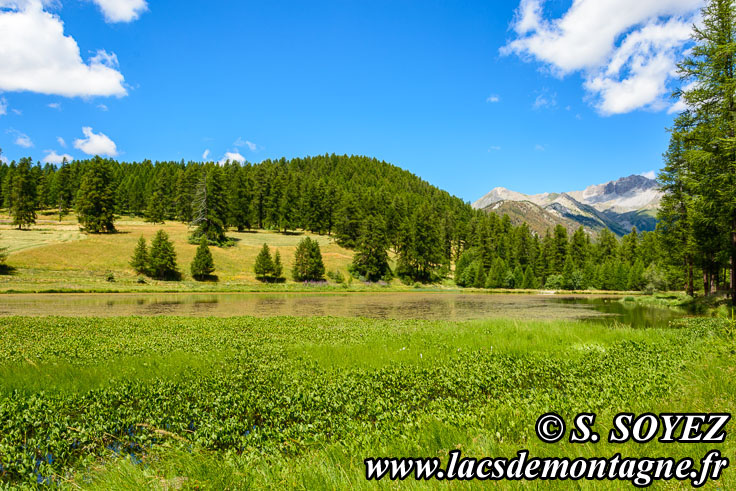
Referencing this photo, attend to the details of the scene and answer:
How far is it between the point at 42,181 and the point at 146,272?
100 metres

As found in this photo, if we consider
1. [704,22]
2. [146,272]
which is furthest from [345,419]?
[146,272]

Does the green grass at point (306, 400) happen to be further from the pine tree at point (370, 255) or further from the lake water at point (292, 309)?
the pine tree at point (370, 255)

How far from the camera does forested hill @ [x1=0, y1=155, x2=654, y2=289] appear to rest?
8500 centimetres

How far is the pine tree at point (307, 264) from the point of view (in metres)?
74.6

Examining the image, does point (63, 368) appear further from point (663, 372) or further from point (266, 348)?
point (663, 372)

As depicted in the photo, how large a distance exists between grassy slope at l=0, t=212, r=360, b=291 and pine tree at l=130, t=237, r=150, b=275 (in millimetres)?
1431

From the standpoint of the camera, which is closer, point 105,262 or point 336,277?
point 105,262

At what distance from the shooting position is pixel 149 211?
117 m

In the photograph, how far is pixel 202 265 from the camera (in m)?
65.8

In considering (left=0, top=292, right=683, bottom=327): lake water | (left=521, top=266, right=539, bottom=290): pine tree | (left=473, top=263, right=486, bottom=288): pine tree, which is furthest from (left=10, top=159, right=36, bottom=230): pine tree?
(left=521, top=266, right=539, bottom=290): pine tree

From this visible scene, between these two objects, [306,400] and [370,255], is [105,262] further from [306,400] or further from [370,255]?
[306,400]

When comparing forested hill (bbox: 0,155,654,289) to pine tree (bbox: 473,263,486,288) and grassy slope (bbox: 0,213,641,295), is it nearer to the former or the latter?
pine tree (bbox: 473,263,486,288)

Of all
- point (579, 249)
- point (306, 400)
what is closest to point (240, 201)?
point (579, 249)

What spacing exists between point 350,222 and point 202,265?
1858 inches
